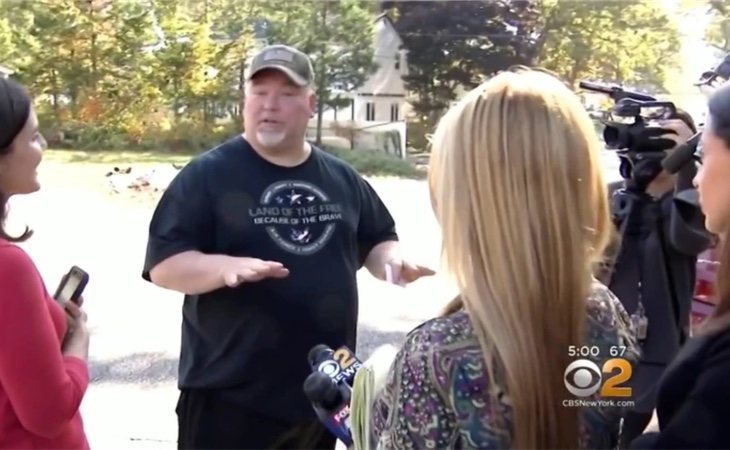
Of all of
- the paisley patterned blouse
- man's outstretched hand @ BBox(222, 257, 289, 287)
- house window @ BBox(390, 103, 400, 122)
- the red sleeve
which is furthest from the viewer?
house window @ BBox(390, 103, 400, 122)

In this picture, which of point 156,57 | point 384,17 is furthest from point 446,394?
point 156,57

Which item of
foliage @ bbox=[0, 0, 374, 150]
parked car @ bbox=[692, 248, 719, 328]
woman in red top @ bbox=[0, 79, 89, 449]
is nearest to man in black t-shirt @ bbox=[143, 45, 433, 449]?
woman in red top @ bbox=[0, 79, 89, 449]

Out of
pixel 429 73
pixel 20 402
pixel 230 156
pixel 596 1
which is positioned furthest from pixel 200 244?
pixel 596 1

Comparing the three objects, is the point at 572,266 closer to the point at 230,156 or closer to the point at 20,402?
the point at 20,402

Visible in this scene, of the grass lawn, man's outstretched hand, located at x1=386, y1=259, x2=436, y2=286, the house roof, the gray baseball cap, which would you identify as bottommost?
the grass lawn

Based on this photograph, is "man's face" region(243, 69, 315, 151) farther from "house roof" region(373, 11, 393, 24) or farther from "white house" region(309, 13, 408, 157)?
"house roof" region(373, 11, 393, 24)

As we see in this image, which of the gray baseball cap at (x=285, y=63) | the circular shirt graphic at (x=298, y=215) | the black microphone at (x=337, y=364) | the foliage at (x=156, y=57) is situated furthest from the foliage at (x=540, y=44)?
the black microphone at (x=337, y=364)

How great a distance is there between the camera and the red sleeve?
1380mm

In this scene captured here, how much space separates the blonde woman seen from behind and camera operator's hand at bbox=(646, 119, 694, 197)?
1.11 meters

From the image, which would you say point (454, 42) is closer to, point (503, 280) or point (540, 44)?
point (540, 44)

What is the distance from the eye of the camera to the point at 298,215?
220 centimetres

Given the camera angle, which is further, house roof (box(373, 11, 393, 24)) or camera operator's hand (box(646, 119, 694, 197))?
house roof (box(373, 11, 393, 24))

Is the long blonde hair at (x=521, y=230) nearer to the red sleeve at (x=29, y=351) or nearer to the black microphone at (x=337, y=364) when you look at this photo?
the black microphone at (x=337, y=364)

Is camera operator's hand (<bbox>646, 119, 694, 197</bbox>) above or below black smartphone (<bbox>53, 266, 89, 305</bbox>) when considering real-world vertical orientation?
above
